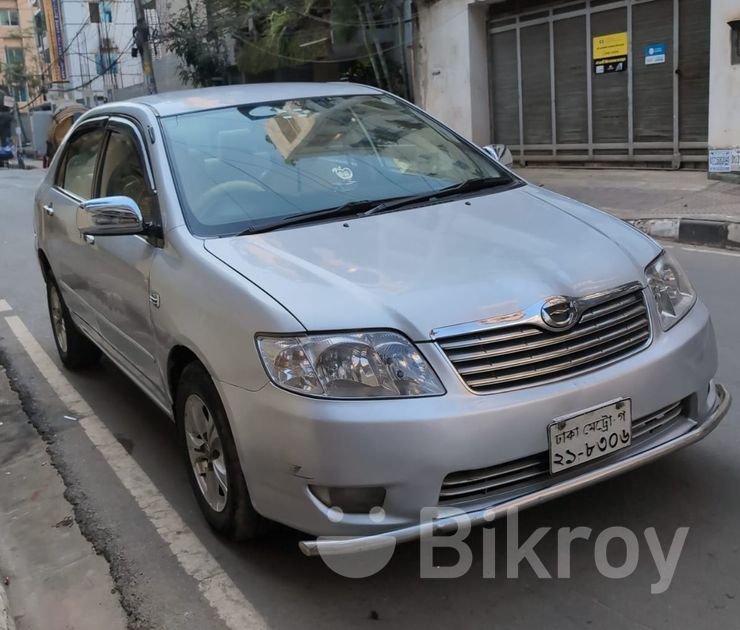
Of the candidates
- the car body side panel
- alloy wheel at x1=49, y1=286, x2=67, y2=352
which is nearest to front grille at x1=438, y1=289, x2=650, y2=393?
the car body side panel

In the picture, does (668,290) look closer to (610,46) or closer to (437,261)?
(437,261)

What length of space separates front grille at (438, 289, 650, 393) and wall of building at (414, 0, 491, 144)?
13669mm

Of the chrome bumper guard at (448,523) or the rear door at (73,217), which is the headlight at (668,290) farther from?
the rear door at (73,217)

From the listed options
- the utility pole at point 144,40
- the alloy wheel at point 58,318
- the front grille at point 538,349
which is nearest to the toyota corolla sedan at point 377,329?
the front grille at point 538,349

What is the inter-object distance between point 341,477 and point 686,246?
7217mm

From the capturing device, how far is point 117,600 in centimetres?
313

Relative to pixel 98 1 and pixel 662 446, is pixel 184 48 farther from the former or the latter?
pixel 98 1

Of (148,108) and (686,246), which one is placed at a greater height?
(148,108)

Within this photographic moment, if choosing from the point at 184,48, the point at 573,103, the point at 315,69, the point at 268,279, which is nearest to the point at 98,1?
the point at 184,48

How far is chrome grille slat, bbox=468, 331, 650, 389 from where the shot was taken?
2.71 meters

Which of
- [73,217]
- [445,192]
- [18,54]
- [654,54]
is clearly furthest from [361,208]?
[18,54]

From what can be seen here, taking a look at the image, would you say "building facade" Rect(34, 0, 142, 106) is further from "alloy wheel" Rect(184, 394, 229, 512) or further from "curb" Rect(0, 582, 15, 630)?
"curb" Rect(0, 582, 15, 630)

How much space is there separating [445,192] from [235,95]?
4.25ft

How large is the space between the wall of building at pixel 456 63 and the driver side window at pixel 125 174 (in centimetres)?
1228
